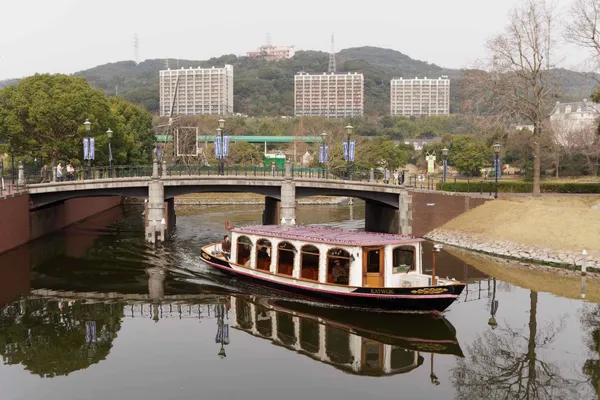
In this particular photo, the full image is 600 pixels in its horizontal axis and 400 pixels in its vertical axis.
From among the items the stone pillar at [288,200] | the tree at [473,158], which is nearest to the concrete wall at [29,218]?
the stone pillar at [288,200]

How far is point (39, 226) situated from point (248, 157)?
6223 cm

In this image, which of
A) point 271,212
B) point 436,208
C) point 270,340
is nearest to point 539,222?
point 436,208

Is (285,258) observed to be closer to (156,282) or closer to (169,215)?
(156,282)

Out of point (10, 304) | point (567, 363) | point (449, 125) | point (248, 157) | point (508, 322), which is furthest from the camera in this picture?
point (449, 125)

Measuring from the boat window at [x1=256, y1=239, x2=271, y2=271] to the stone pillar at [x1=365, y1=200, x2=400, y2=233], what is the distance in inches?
789

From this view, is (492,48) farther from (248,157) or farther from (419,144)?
(419,144)

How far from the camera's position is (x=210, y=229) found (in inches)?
A: 2267

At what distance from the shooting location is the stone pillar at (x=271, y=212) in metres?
56.5

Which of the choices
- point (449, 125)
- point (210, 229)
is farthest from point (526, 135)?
point (449, 125)

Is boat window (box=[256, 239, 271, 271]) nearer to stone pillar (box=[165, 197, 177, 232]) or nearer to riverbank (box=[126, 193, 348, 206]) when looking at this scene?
stone pillar (box=[165, 197, 177, 232])

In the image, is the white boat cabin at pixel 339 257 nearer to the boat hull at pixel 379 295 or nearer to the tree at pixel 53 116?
the boat hull at pixel 379 295

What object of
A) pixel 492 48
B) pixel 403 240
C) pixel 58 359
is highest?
pixel 492 48

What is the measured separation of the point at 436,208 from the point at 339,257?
23.4 metres

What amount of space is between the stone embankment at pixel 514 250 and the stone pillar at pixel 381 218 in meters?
3.32
